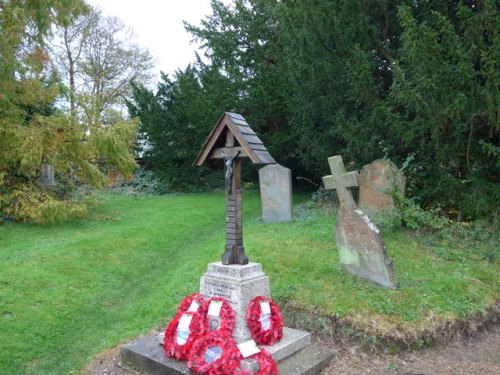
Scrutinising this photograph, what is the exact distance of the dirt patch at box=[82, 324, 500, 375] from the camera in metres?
4.61

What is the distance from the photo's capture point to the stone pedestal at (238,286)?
4.60 m

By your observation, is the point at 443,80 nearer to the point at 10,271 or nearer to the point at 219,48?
the point at 10,271

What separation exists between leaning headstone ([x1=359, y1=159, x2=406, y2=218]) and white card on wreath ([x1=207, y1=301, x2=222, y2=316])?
17.4ft

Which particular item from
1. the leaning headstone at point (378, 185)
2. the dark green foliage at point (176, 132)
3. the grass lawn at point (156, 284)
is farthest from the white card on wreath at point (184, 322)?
the dark green foliage at point (176, 132)

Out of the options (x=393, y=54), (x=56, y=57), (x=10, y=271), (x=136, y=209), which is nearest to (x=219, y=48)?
(x=136, y=209)

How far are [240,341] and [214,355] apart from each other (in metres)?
0.42

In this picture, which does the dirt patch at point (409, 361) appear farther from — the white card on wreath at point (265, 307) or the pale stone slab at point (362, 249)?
the pale stone slab at point (362, 249)

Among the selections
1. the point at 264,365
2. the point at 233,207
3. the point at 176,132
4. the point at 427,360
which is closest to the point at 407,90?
the point at 233,207

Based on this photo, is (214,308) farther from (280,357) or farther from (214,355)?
(280,357)

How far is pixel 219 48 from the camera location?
18109 millimetres

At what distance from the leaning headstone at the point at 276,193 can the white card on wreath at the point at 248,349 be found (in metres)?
6.69

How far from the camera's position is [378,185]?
925 centimetres

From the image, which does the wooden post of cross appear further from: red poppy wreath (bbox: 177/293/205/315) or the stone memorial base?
red poppy wreath (bbox: 177/293/205/315)

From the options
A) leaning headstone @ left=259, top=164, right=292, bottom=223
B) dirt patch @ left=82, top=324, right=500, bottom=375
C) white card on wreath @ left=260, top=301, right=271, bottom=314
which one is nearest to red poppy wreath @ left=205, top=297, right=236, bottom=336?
white card on wreath @ left=260, top=301, right=271, bottom=314
